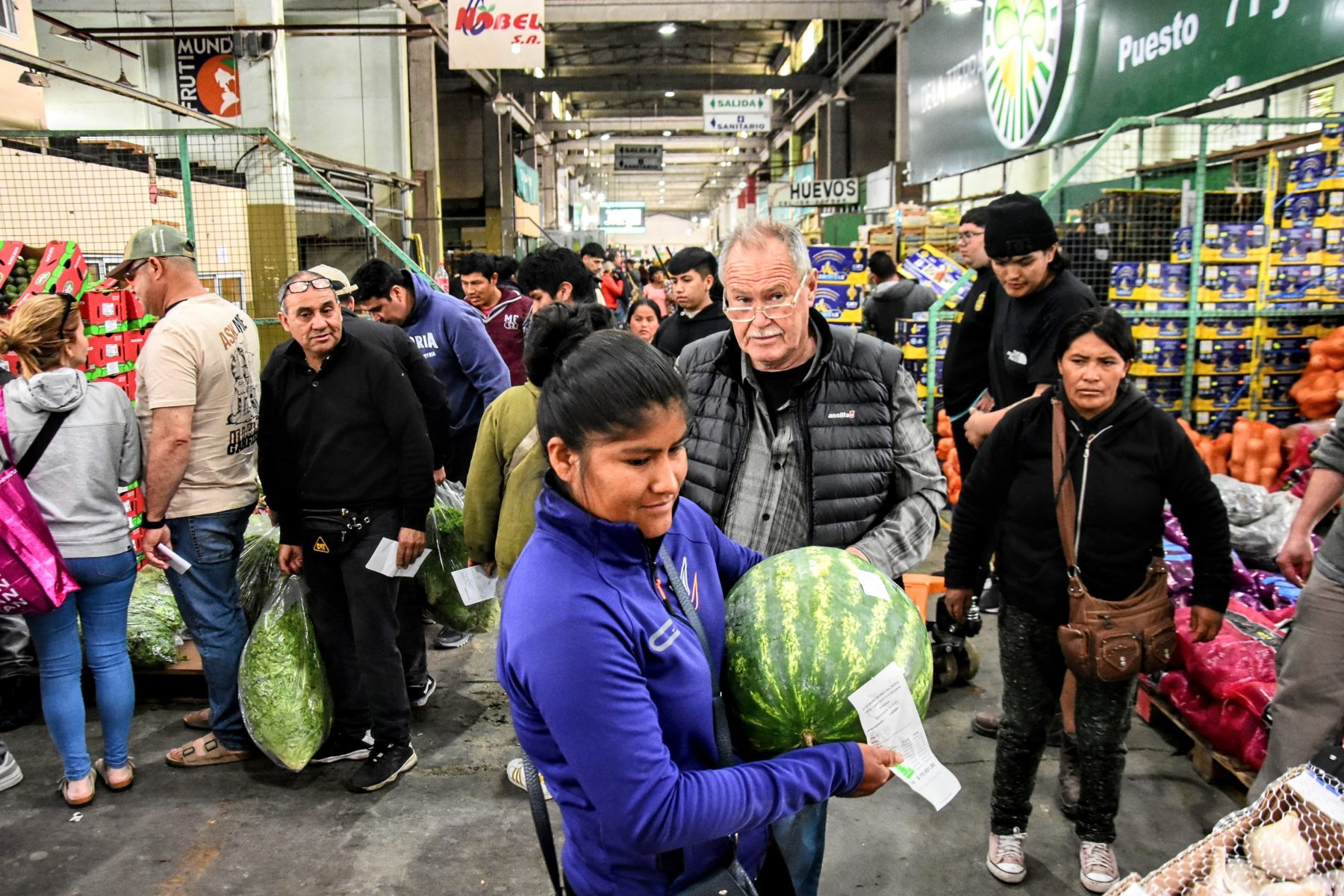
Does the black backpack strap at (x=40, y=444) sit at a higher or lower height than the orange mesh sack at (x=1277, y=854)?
higher

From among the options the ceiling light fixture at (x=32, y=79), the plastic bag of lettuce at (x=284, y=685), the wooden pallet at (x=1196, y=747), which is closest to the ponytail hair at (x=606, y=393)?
the wooden pallet at (x=1196, y=747)

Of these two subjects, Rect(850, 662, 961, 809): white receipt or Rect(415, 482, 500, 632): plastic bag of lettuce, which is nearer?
Rect(850, 662, 961, 809): white receipt

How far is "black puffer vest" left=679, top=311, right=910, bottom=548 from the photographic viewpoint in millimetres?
2404

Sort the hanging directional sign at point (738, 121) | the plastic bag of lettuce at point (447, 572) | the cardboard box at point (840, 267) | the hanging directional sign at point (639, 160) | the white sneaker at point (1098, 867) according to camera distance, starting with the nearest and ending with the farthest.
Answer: the white sneaker at point (1098, 867) → the plastic bag of lettuce at point (447, 572) → the cardboard box at point (840, 267) → the hanging directional sign at point (738, 121) → the hanging directional sign at point (639, 160)

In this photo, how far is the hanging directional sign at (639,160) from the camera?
85.9ft

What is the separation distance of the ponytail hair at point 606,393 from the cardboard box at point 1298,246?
6.47 meters

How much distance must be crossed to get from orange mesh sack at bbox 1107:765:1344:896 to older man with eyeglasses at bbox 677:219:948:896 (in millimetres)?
878

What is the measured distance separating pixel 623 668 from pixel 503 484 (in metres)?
2.20

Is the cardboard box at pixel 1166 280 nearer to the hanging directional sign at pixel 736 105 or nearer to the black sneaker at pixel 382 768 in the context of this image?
the black sneaker at pixel 382 768

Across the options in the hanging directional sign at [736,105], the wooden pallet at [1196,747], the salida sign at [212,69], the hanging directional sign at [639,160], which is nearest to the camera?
the wooden pallet at [1196,747]

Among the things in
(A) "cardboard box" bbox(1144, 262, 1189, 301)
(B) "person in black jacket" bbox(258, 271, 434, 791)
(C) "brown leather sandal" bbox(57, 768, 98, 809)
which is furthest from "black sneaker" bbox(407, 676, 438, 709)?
(A) "cardboard box" bbox(1144, 262, 1189, 301)

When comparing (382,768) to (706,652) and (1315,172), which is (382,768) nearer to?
(706,652)

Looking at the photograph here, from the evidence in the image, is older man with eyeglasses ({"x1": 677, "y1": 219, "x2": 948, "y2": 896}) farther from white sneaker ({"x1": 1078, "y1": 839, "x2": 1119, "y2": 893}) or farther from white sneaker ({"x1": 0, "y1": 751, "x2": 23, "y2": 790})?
white sneaker ({"x1": 0, "y1": 751, "x2": 23, "y2": 790})

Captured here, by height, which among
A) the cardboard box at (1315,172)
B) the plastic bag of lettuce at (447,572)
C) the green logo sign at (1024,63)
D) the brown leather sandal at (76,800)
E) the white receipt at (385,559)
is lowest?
Result: the brown leather sandal at (76,800)
